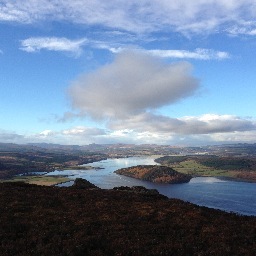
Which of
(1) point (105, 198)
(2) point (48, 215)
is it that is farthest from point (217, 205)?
(2) point (48, 215)

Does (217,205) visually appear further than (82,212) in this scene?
Yes

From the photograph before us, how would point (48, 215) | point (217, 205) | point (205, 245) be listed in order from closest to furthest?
point (205, 245) < point (48, 215) < point (217, 205)

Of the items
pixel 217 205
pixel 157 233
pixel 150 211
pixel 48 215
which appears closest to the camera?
pixel 157 233

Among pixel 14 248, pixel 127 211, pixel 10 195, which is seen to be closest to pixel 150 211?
pixel 127 211

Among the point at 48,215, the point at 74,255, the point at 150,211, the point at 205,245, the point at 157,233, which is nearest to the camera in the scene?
the point at 74,255

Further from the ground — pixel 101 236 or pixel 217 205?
pixel 101 236

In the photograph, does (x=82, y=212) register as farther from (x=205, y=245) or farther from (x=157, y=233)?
(x=205, y=245)

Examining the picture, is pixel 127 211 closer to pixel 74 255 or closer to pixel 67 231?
pixel 67 231
